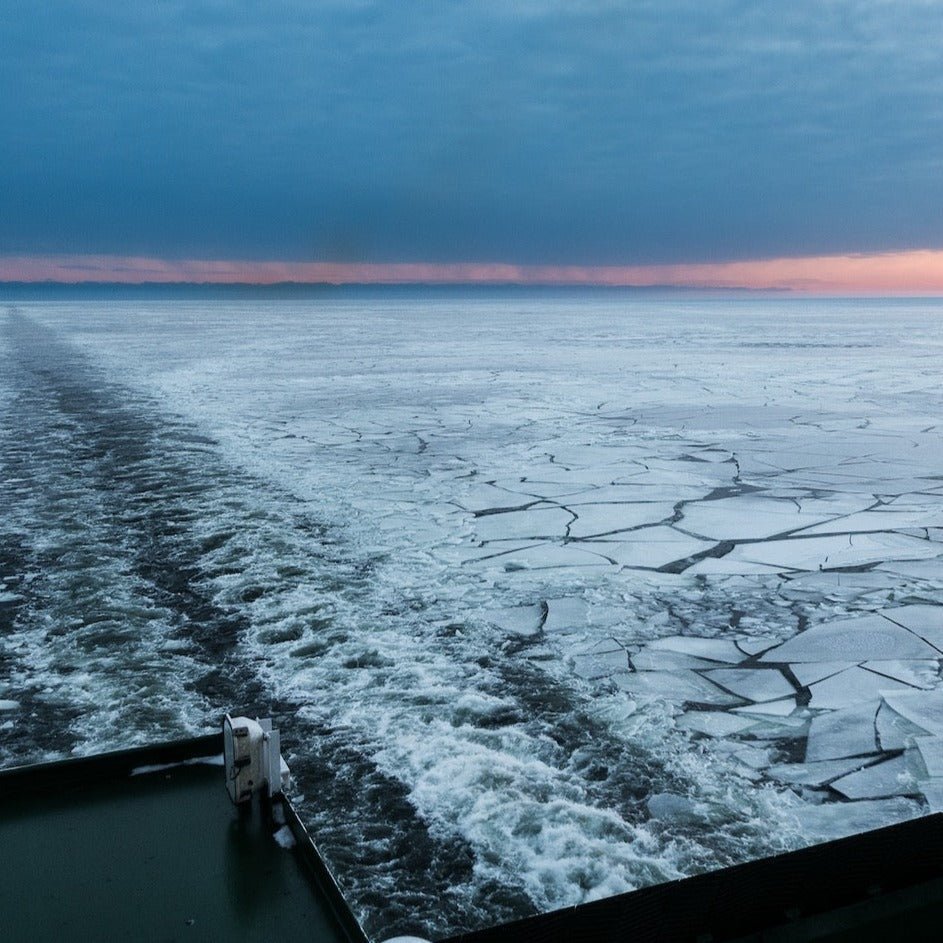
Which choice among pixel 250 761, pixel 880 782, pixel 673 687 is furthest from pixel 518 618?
pixel 250 761

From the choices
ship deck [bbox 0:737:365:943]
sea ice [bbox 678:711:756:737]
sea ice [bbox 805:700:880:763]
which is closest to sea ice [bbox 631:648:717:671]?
sea ice [bbox 678:711:756:737]

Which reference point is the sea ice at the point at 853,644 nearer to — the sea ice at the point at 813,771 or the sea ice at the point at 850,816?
the sea ice at the point at 813,771

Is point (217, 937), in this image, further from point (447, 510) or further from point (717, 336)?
point (717, 336)

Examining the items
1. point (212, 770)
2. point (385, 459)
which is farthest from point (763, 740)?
point (385, 459)

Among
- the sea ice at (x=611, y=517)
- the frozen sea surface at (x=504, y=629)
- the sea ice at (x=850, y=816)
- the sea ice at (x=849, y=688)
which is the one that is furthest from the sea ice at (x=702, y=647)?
the sea ice at (x=611, y=517)

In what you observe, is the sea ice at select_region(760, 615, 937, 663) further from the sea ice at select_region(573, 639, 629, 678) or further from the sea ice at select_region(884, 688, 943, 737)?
the sea ice at select_region(573, 639, 629, 678)

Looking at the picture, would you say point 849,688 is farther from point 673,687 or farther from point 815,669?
point 673,687
